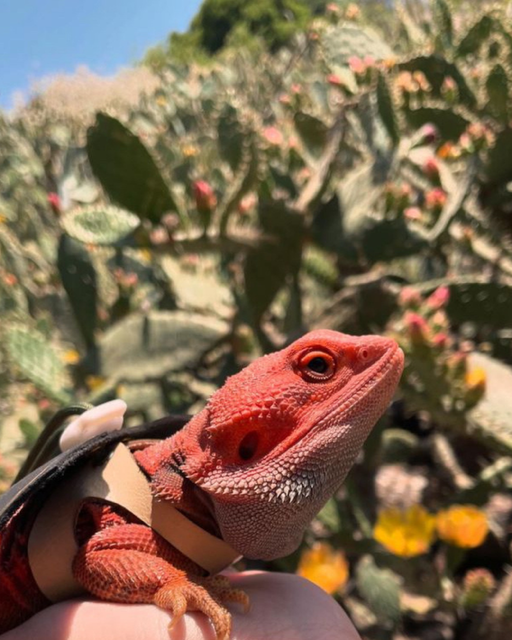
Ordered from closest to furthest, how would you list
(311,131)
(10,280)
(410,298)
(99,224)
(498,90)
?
(410,298), (99,224), (498,90), (311,131), (10,280)

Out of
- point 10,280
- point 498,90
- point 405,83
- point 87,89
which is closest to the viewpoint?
point 498,90

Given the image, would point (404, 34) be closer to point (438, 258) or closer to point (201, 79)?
point (438, 258)

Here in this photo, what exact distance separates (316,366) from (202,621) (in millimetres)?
501

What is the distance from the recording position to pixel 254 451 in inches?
45.9

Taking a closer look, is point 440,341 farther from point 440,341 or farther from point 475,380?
point 475,380

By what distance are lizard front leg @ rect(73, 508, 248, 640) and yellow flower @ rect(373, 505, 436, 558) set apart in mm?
1149

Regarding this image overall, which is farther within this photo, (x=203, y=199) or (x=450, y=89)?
(x=450, y=89)

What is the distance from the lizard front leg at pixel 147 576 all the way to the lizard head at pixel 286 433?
0.10 meters

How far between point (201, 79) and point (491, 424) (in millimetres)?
8195

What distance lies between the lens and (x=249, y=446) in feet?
3.84

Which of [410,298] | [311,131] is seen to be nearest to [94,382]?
[410,298]

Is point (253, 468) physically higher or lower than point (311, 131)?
lower

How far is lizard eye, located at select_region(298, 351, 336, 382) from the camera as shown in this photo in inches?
46.3

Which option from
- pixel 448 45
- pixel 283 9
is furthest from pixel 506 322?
pixel 283 9
